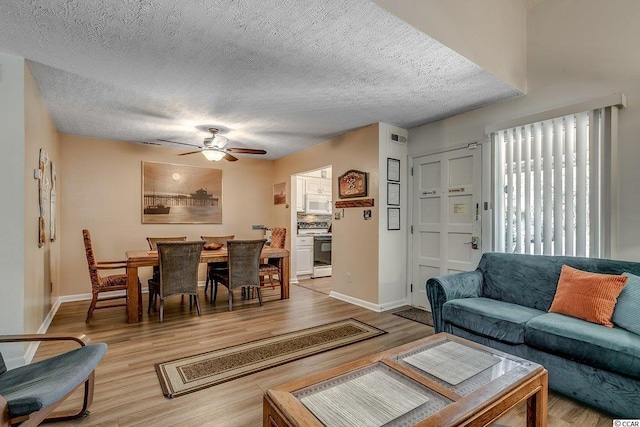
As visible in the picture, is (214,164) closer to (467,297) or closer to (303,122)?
(303,122)

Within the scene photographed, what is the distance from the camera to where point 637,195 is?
101 inches

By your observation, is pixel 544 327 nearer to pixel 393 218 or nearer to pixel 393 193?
pixel 393 218

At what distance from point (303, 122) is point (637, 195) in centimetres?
346

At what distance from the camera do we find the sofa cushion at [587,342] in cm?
180

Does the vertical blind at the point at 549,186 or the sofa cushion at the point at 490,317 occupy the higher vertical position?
the vertical blind at the point at 549,186

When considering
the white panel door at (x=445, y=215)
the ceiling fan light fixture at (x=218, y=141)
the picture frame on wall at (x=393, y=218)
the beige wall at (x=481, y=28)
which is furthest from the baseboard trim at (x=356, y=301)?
the beige wall at (x=481, y=28)

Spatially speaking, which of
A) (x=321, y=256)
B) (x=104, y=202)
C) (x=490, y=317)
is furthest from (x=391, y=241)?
(x=104, y=202)

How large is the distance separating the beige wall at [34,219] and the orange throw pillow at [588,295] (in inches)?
172

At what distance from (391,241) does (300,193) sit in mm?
2659

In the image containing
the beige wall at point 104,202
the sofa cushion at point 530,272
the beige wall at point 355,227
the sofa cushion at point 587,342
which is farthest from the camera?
the beige wall at point 104,202

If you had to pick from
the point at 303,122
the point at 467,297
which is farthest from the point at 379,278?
the point at 303,122

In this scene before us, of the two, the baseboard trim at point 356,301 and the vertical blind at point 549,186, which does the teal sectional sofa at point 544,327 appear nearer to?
the vertical blind at point 549,186

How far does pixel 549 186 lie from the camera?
3025mm

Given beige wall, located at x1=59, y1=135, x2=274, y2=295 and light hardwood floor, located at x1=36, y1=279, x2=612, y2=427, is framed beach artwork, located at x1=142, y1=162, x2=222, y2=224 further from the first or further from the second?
light hardwood floor, located at x1=36, y1=279, x2=612, y2=427
